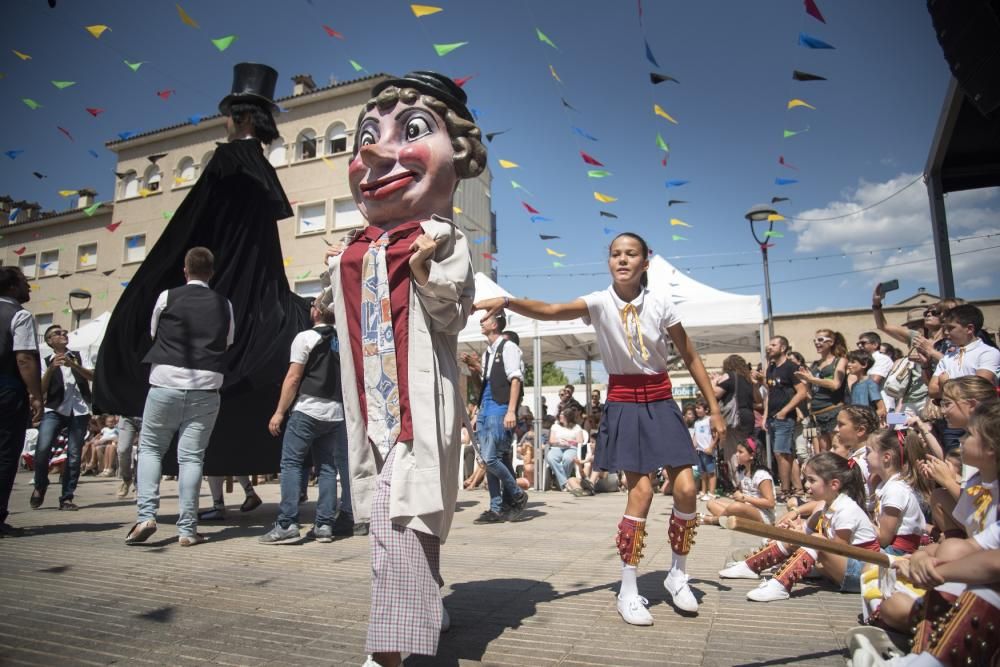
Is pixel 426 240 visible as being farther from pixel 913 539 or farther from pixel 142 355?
pixel 142 355

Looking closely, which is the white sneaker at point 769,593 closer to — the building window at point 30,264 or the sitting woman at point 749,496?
the sitting woman at point 749,496

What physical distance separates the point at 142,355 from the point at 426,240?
4008mm

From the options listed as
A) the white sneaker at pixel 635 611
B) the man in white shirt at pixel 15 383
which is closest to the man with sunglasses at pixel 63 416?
the man in white shirt at pixel 15 383

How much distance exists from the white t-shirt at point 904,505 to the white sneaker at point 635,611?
1.38 meters

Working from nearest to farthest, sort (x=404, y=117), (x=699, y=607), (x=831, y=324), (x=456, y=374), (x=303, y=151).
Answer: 1. (x=456, y=374)
2. (x=404, y=117)
3. (x=699, y=607)
4. (x=303, y=151)
5. (x=831, y=324)

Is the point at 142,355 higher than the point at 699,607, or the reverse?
the point at 142,355

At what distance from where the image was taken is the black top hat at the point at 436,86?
2752mm

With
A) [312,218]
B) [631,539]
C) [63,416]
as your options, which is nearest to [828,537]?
[631,539]

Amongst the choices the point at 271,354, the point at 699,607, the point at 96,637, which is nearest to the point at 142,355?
the point at 271,354

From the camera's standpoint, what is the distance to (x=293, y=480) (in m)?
4.47

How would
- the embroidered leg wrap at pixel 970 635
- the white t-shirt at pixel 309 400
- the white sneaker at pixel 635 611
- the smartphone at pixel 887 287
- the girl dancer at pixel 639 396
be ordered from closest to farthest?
the embroidered leg wrap at pixel 970 635 → the white sneaker at pixel 635 611 → the girl dancer at pixel 639 396 → the white t-shirt at pixel 309 400 → the smartphone at pixel 887 287

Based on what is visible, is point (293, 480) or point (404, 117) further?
point (293, 480)

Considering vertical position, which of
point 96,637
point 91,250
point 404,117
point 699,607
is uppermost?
point 91,250

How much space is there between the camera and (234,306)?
17.7 ft
